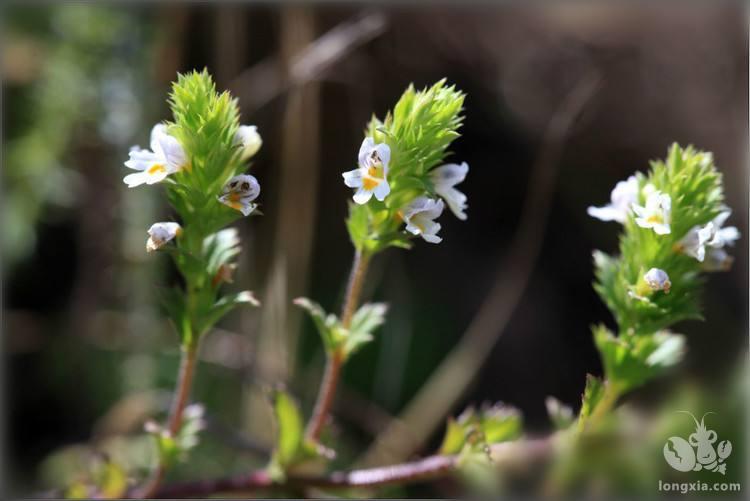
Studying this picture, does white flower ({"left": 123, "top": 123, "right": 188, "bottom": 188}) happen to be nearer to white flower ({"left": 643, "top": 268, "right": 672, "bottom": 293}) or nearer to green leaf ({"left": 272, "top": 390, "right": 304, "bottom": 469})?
green leaf ({"left": 272, "top": 390, "right": 304, "bottom": 469})

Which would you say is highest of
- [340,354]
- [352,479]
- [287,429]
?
[340,354]

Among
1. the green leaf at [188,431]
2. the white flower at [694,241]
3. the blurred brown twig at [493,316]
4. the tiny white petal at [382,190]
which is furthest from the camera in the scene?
the blurred brown twig at [493,316]

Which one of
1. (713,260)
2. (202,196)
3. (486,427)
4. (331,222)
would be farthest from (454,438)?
(331,222)

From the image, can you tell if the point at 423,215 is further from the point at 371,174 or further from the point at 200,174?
the point at 200,174

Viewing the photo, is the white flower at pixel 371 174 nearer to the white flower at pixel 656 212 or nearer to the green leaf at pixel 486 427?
the white flower at pixel 656 212

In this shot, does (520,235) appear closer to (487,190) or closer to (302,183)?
(487,190)

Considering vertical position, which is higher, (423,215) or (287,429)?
(423,215)

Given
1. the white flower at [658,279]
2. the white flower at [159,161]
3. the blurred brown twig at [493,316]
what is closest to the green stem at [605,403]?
the white flower at [658,279]
